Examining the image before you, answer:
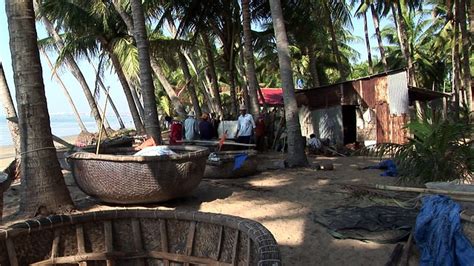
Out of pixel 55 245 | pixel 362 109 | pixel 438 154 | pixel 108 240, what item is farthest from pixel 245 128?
pixel 55 245

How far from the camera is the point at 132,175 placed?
6469 millimetres

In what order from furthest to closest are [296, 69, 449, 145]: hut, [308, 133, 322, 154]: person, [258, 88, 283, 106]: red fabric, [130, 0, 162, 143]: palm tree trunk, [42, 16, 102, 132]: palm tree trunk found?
[258, 88, 283, 106]: red fabric < [42, 16, 102, 132]: palm tree trunk < [296, 69, 449, 145]: hut < [308, 133, 322, 154]: person < [130, 0, 162, 143]: palm tree trunk

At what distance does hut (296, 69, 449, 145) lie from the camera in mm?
15102

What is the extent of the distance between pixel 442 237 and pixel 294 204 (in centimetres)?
294

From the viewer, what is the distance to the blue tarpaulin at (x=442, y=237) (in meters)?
4.27

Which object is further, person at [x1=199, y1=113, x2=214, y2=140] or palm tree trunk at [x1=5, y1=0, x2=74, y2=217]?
person at [x1=199, y1=113, x2=214, y2=140]

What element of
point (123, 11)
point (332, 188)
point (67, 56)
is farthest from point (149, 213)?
point (67, 56)

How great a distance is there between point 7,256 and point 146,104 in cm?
581

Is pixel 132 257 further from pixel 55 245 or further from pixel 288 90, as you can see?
pixel 288 90

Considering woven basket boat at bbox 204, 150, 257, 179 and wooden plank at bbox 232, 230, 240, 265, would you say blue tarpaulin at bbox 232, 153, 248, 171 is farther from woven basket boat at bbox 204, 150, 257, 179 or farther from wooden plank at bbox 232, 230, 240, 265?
wooden plank at bbox 232, 230, 240, 265

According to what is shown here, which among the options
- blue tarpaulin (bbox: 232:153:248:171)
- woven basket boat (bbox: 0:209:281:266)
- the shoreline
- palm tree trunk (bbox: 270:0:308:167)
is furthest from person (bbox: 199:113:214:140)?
woven basket boat (bbox: 0:209:281:266)

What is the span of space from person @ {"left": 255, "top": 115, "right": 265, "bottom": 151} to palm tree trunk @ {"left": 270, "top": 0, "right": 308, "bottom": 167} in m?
3.81

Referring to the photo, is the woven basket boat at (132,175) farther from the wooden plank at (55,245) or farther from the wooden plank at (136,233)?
the wooden plank at (55,245)

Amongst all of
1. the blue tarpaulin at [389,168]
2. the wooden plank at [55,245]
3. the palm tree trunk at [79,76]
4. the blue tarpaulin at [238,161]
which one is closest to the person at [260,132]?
the blue tarpaulin at [238,161]
